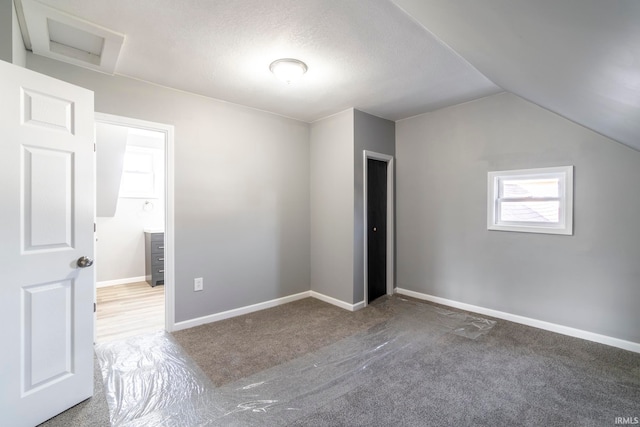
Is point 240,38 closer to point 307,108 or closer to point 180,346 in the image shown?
point 307,108

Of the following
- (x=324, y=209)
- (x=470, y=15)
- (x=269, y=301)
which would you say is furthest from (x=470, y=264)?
(x=470, y=15)

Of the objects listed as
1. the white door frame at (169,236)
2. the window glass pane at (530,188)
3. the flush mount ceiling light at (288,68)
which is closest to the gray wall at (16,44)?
the white door frame at (169,236)

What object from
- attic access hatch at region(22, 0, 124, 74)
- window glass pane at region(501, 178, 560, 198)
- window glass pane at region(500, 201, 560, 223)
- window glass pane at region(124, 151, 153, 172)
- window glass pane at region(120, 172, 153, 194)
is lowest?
window glass pane at region(500, 201, 560, 223)

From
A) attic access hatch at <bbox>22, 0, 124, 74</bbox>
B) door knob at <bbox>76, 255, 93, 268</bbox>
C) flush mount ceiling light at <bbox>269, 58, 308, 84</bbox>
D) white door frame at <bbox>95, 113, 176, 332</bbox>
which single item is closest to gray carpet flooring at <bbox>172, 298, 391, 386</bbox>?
white door frame at <bbox>95, 113, 176, 332</bbox>

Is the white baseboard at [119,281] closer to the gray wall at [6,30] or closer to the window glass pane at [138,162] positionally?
the window glass pane at [138,162]

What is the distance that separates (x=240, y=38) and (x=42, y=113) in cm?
131

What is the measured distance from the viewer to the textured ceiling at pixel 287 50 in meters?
1.76

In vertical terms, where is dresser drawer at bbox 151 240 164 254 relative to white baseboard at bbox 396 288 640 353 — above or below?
above

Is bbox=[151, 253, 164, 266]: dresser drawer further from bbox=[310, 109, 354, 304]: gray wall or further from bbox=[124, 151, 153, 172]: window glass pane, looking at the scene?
bbox=[310, 109, 354, 304]: gray wall

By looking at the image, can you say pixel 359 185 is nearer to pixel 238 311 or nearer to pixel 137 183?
pixel 238 311

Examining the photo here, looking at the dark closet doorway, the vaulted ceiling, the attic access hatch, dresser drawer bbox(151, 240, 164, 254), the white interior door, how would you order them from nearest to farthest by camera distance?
the vaulted ceiling, the white interior door, the attic access hatch, the dark closet doorway, dresser drawer bbox(151, 240, 164, 254)

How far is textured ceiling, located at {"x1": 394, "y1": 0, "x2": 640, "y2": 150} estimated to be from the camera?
0.83 meters

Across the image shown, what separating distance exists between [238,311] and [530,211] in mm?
3403

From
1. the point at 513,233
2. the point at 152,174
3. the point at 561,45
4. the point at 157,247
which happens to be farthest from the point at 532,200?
the point at 152,174
